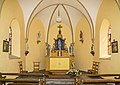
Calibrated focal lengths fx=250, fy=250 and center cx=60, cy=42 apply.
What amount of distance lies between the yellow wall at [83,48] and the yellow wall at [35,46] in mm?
2369

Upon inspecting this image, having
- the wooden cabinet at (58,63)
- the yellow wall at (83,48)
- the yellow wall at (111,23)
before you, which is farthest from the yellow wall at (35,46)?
the yellow wall at (111,23)

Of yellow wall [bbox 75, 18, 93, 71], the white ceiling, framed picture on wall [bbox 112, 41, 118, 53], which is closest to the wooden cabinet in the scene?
yellow wall [bbox 75, 18, 93, 71]

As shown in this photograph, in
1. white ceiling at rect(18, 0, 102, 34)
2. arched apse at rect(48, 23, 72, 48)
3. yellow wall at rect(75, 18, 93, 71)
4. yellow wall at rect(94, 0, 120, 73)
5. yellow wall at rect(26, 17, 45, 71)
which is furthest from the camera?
arched apse at rect(48, 23, 72, 48)

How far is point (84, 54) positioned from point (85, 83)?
32.2 feet

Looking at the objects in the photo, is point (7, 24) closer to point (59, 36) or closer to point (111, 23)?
point (111, 23)

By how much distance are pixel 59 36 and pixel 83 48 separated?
2.71m

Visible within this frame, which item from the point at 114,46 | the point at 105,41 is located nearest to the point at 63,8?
the point at 105,41

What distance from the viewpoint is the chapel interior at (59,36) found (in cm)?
A: 1073

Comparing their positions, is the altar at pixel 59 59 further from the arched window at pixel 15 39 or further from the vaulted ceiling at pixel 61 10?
the arched window at pixel 15 39

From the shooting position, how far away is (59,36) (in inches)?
720

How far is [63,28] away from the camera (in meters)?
18.6

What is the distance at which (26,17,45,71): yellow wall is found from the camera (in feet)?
49.6

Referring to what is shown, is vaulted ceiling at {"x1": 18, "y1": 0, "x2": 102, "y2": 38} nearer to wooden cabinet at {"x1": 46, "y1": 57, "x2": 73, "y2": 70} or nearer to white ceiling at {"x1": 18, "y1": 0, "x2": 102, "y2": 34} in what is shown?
white ceiling at {"x1": 18, "y1": 0, "x2": 102, "y2": 34}

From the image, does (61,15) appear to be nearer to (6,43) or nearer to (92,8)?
(92,8)
